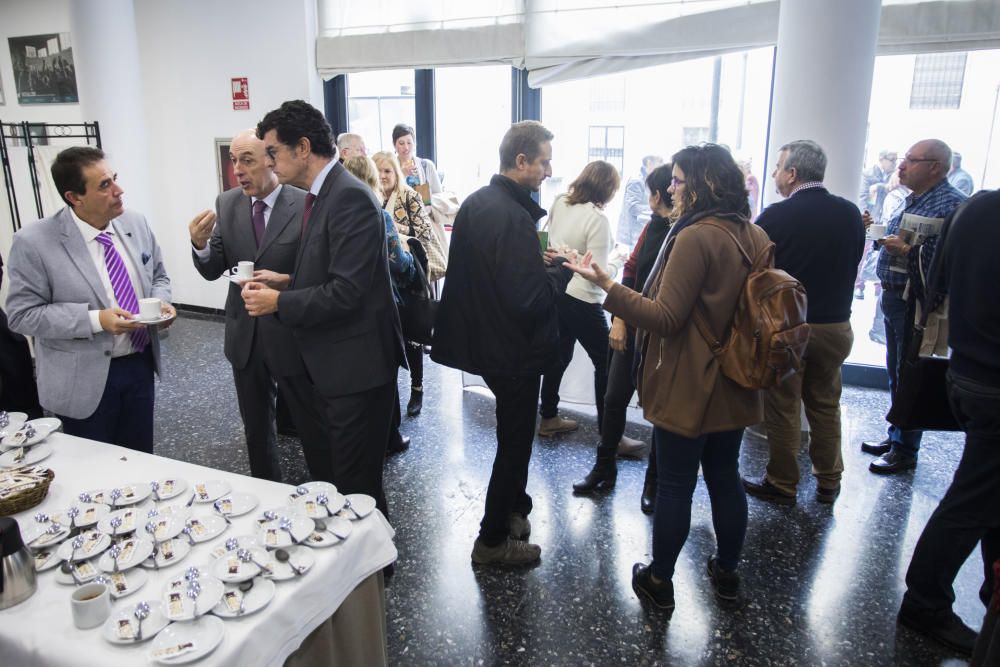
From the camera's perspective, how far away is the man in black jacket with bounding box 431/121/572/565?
2.17 m

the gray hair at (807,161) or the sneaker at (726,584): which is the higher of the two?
the gray hair at (807,161)


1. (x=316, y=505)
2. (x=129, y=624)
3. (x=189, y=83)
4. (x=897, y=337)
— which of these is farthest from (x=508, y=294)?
(x=189, y=83)

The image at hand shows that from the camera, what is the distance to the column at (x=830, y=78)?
3.47 metres

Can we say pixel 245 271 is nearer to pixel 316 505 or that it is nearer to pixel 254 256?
pixel 254 256

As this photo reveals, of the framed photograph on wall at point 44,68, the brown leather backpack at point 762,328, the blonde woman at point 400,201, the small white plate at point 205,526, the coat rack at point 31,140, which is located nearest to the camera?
the small white plate at point 205,526

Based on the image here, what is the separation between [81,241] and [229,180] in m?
4.36

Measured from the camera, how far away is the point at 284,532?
4.72ft

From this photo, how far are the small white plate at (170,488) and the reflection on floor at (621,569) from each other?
918 mm

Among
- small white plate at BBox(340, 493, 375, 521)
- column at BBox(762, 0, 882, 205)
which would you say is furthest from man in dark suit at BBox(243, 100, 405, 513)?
column at BBox(762, 0, 882, 205)

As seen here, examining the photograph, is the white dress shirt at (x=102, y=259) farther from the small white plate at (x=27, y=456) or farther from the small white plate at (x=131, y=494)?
the small white plate at (x=131, y=494)

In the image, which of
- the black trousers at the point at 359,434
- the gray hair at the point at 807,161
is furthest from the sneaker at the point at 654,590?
the gray hair at the point at 807,161

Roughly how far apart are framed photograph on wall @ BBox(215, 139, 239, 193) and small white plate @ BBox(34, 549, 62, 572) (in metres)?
5.40

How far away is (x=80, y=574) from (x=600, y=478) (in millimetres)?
2284

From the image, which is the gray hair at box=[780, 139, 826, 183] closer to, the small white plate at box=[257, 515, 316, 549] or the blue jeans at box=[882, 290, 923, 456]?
the blue jeans at box=[882, 290, 923, 456]
